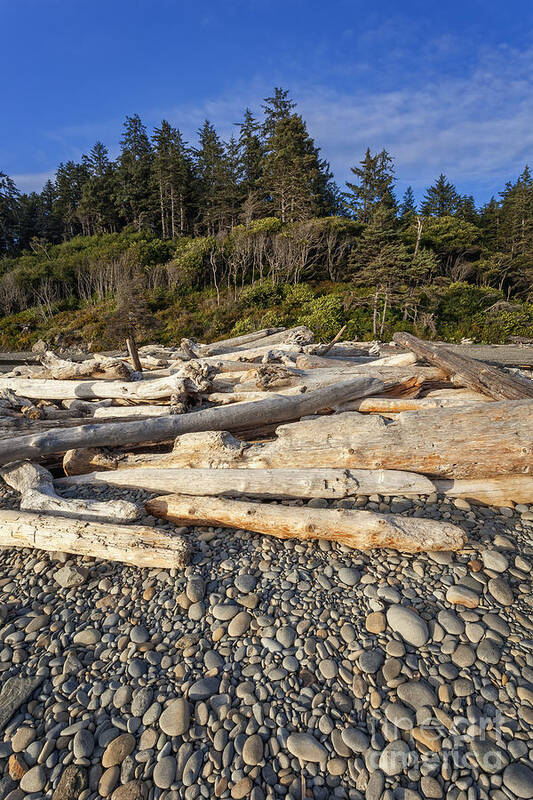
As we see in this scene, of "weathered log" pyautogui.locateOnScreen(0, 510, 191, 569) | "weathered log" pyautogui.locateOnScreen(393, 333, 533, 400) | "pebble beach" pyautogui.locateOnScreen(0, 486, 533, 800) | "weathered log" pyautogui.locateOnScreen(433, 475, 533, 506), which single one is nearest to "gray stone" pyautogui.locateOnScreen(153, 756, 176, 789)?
"pebble beach" pyautogui.locateOnScreen(0, 486, 533, 800)

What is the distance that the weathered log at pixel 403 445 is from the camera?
3.41 metres

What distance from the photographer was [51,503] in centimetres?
334

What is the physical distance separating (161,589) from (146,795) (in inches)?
44.9

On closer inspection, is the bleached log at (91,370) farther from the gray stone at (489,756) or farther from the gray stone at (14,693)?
the gray stone at (489,756)

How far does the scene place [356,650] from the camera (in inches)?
81.9

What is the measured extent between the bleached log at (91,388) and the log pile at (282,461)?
198mm

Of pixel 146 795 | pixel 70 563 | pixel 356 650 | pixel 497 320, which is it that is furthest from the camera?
pixel 497 320

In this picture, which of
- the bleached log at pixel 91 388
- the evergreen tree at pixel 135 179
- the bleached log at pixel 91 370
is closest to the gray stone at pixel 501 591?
the bleached log at pixel 91 388

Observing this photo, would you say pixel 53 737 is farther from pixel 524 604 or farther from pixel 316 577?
pixel 524 604

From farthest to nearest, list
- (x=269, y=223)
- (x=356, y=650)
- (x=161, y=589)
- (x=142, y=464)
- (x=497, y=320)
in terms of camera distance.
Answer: (x=269, y=223)
(x=497, y=320)
(x=142, y=464)
(x=161, y=589)
(x=356, y=650)

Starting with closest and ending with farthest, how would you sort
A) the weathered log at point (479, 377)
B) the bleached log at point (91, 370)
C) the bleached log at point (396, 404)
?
the weathered log at point (479, 377)
the bleached log at point (396, 404)
the bleached log at point (91, 370)

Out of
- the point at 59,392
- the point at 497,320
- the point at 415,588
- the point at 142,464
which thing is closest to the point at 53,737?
the point at 415,588

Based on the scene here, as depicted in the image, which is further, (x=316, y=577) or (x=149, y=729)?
(x=316, y=577)

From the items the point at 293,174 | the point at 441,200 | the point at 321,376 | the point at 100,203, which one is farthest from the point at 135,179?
the point at 321,376
